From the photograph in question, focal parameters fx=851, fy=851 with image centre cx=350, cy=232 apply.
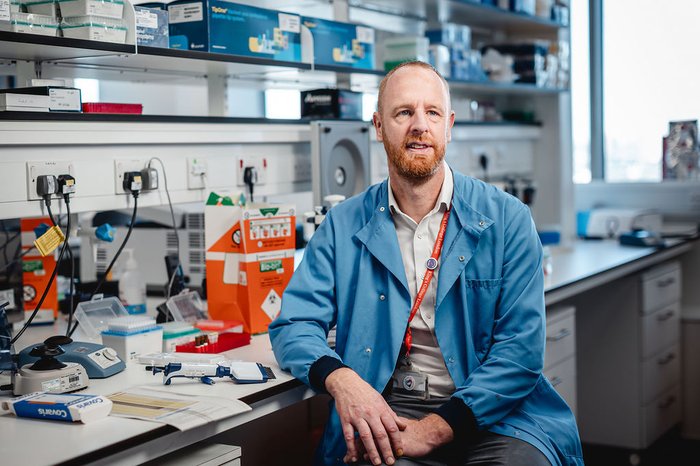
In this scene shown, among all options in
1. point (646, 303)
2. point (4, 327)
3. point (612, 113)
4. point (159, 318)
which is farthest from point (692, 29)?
point (4, 327)

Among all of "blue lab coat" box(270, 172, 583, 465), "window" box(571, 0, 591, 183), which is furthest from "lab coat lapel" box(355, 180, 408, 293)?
"window" box(571, 0, 591, 183)

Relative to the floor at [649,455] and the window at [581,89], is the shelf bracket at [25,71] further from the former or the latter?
the window at [581,89]

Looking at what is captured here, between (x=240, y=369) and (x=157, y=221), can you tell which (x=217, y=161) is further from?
(x=240, y=369)

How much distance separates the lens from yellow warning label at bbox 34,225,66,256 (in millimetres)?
2141

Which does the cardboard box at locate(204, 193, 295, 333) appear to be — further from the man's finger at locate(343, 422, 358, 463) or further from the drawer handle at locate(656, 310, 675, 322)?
Answer: the drawer handle at locate(656, 310, 675, 322)

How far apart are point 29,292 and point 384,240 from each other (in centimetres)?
109

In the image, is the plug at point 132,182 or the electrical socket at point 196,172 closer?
the plug at point 132,182

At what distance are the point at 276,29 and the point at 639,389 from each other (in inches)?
89.5

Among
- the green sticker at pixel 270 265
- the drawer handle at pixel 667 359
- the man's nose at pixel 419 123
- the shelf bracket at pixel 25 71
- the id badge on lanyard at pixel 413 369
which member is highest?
the shelf bracket at pixel 25 71

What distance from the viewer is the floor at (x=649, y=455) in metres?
3.78

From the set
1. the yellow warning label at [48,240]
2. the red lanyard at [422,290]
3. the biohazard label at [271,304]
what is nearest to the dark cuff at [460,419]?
the red lanyard at [422,290]

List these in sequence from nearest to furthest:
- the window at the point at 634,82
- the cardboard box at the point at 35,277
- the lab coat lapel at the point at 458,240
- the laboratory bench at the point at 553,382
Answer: the laboratory bench at the point at 553,382 < the lab coat lapel at the point at 458,240 < the cardboard box at the point at 35,277 < the window at the point at 634,82

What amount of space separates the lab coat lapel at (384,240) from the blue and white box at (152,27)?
80 centimetres

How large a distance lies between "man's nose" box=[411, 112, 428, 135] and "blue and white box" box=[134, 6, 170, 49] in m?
0.78
